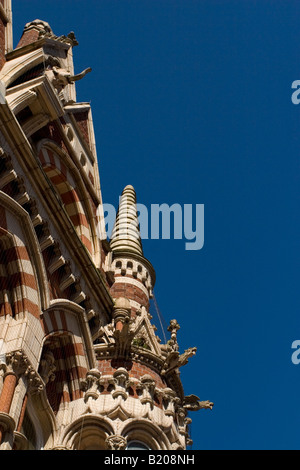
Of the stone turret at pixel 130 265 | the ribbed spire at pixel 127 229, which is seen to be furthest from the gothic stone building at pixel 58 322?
the ribbed spire at pixel 127 229

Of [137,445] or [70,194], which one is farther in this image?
[70,194]

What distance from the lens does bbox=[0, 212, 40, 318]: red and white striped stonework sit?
1575 centimetres

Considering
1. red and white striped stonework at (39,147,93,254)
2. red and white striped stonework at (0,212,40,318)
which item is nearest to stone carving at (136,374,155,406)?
red and white striped stonework at (0,212,40,318)

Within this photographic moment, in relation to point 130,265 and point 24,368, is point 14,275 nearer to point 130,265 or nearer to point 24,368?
point 24,368

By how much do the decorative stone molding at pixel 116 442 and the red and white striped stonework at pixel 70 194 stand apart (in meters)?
6.78

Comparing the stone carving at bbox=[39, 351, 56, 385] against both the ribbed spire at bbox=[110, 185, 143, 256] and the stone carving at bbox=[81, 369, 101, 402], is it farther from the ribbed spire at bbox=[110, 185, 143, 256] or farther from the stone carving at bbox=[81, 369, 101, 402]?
the ribbed spire at bbox=[110, 185, 143, 256]

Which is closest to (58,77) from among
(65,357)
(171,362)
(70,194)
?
(70,194)

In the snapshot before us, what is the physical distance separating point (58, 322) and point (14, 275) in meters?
1.71

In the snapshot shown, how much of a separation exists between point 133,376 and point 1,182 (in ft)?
18.9

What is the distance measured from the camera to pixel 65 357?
17.3 meters

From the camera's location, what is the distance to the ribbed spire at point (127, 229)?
2459 centimetres

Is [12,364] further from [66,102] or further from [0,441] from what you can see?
[66,102]

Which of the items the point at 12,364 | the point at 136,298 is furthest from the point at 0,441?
the point at 136,298

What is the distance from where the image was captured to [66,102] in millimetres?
23312
